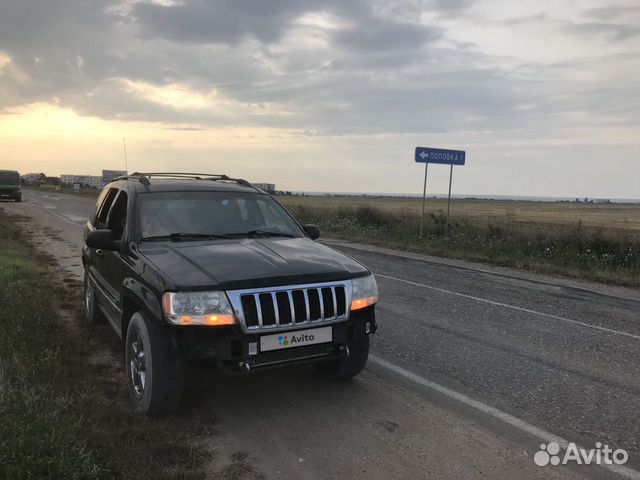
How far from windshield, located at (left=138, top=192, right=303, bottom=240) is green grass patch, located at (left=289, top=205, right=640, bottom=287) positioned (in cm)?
932

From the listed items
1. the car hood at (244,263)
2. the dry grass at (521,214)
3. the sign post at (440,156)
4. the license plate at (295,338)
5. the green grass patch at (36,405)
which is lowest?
the dry grass at (521,214)

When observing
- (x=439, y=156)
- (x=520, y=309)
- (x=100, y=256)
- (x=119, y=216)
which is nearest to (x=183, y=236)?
(x=119, y=216)

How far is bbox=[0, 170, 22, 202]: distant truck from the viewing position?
37.6 metres

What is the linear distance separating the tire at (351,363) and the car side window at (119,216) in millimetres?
2314

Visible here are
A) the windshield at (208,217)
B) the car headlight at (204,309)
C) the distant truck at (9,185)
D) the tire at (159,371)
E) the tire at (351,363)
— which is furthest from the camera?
the distant truck at (9,185)

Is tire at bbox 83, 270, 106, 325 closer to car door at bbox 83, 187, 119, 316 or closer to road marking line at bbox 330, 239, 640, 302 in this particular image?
car door at bbox 83, 187, 119, 316

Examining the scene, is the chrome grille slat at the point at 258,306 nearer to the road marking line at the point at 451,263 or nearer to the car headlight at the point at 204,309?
the car headlight at the point at 204,309

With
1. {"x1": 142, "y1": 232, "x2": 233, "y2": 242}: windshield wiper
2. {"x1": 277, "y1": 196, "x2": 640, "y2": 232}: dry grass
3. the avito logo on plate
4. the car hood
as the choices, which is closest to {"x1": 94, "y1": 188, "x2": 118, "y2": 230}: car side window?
{"x1": 142, "y1": 232, "x2": 233, "y2": 242}: windshield wiper

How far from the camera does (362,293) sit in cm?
401

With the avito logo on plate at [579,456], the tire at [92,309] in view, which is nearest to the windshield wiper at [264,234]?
the tire at [92,309]

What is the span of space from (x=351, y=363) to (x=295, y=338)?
0.97 m

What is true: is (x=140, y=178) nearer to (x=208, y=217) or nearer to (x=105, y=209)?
(x=105, y=209)

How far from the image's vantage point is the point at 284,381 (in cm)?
468

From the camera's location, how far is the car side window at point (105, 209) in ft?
18.9
